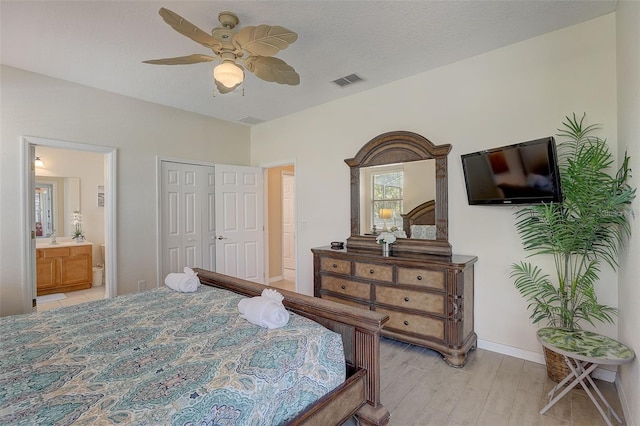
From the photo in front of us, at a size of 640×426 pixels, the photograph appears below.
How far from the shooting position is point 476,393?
2.22 meters

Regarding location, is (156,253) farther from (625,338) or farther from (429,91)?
(625,338)

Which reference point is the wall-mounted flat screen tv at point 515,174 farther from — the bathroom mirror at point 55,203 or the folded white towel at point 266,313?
the bathroom mirror at point 55,203

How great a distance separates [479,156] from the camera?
2.71m

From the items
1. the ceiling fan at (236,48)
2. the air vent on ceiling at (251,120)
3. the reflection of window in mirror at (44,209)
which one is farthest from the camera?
the reflection of window in mirror at (44,209)

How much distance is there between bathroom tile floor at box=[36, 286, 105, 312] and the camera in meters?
4.26

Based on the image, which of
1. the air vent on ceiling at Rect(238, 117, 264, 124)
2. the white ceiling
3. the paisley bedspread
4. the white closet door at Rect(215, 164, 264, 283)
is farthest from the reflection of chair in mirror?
the air vent on ceiling at Rect(238, 117, 264, 124)

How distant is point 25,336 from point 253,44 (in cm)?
218

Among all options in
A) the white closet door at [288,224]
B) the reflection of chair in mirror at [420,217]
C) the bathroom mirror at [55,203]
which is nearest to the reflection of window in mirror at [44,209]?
the bathroom mirror at [55,203]

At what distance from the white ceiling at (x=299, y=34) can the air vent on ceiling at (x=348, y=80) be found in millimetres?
79

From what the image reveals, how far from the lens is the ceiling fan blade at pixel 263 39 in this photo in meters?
1.88

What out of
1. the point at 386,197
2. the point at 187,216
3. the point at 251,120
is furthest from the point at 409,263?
the point at 251,120

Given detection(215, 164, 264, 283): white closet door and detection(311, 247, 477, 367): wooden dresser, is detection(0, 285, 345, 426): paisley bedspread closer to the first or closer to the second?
detection(311, 247, 477, 367): wooden dresser

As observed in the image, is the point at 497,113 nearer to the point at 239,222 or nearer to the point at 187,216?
the point at 239,222

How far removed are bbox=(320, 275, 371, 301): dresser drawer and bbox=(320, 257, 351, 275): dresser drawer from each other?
0.29ft
